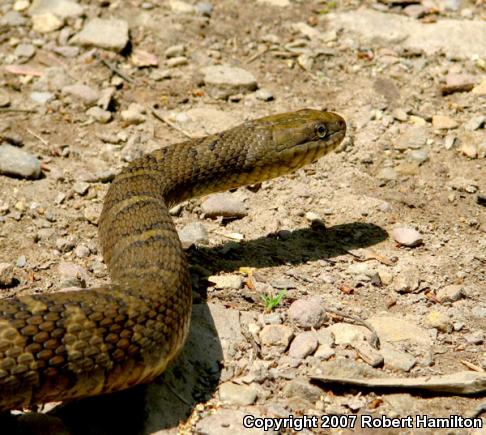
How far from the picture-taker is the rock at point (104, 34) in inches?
387

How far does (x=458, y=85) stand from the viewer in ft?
31.0

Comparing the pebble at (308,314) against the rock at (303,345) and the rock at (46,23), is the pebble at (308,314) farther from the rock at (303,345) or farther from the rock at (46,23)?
the rock at (46,23)

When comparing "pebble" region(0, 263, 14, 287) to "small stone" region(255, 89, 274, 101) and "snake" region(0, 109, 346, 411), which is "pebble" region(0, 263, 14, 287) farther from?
"small stone" region(255, 89, 274, 101)

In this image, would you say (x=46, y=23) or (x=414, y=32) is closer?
(x=46, y=23)

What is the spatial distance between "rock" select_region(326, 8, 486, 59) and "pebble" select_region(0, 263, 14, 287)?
5.43 metres

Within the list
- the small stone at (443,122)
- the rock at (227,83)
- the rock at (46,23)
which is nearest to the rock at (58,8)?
the rock at (46,23)

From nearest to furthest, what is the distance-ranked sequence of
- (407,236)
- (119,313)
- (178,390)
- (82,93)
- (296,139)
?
1. (119,313)
2. (178,390)
3. (407,236)
4. (296,139)
5. (82,93)

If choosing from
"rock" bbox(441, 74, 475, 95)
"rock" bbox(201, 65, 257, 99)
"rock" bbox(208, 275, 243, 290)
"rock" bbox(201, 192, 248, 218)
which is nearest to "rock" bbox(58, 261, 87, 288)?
"rock" bbox(208, 275, 243, 290)

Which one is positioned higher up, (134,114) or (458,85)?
(458,85)

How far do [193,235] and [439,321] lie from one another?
2265mm

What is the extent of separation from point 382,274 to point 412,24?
4461mm

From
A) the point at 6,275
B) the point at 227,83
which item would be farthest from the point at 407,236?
the point at 6,275

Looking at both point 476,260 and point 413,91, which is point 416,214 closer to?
point 476,260

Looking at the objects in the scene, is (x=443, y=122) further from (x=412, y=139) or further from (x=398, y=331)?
(x=398, y=331)
